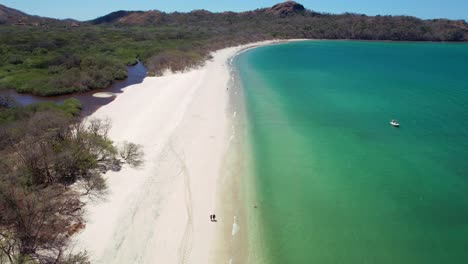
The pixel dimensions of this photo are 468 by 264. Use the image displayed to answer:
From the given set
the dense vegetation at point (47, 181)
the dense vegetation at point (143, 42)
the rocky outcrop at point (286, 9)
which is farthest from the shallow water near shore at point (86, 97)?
the rocky outcrop at point (286, 9)

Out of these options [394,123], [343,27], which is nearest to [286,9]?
[343,27]

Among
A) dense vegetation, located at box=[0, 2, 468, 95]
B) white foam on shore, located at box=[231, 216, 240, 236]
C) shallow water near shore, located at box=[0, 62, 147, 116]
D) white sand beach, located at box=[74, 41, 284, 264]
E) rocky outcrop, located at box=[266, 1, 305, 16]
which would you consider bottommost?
white foam on shore, located at box=[231, 216, 240, 236]

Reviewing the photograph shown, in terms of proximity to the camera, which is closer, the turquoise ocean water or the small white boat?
the turquoise ocean water

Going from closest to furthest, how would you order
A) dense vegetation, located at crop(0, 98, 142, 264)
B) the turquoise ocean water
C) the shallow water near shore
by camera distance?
dense vegetation, located at crop(0, 98, 142, 264) < the turquoise ocean water < the shallow water near shore

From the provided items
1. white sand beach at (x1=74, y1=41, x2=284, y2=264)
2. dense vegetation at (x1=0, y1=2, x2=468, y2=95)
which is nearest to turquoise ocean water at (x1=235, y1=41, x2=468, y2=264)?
white sand beach at (x1=74, y1=41, x2=284, y2=264)

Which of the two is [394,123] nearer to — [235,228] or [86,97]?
[235,228]

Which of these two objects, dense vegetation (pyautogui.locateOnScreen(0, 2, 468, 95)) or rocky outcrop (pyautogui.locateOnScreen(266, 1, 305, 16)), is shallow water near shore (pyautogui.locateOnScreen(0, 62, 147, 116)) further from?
rocky outcrop (pyautogui.locateOnScreen(266, 1, 305, 16))

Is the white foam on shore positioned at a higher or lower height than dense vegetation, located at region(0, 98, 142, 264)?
lower

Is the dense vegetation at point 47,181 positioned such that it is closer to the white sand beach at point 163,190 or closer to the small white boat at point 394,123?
the white sand beach at point 163,190
